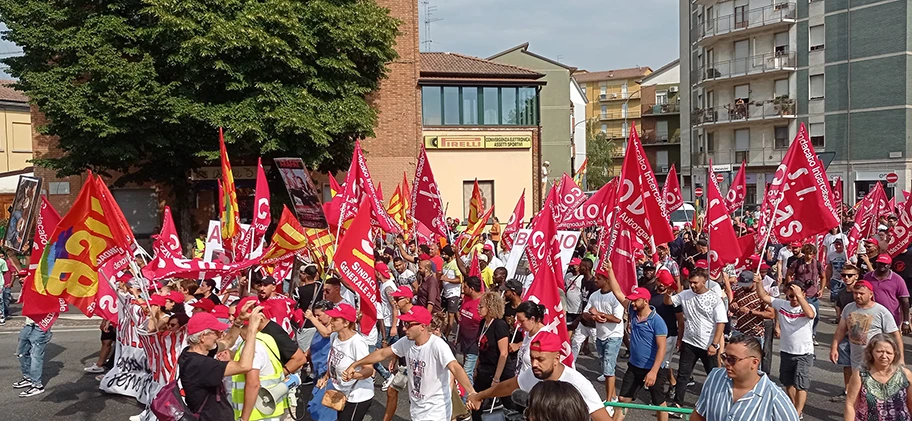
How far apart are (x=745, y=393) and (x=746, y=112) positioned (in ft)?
149

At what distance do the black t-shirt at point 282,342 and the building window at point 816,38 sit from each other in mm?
43670

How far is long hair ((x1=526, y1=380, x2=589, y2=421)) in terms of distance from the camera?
3127 mm

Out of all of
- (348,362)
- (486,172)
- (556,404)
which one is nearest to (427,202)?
(348,362)

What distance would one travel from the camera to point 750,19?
45.1m

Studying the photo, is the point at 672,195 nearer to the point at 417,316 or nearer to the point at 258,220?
the point at 258,220

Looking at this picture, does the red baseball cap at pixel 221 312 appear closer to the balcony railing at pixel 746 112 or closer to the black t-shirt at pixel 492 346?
the black t-shirt at pixel 492 346

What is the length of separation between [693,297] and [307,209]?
5829mm

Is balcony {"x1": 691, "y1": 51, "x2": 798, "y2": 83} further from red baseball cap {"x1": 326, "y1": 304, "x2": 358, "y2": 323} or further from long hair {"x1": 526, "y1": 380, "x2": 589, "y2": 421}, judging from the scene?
long hair {"x1": 526, "y1": 380, "x2": 589, "y2": 421}

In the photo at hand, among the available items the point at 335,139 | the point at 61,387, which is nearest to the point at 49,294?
the point at 61,387

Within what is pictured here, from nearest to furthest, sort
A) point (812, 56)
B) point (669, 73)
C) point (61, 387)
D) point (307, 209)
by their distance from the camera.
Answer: point (61, 387) → point (307, 209) → point (812, 56) → point (669, 73)

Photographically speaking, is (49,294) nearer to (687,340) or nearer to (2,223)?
(687,340)

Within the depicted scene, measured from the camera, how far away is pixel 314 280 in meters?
10.2

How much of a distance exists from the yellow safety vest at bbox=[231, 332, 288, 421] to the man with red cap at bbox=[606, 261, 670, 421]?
11.3 ft

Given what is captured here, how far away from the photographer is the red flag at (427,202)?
13.0 metres
